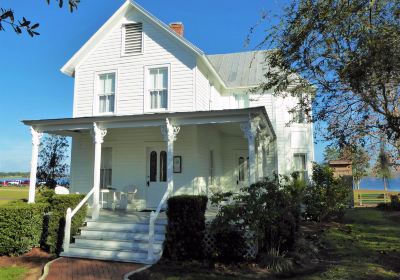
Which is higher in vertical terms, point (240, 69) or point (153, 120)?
point (240, 69)

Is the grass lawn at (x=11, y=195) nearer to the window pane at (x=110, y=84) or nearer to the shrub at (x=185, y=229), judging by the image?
the window pane at (x=110, y=84)

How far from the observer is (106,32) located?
16281mm

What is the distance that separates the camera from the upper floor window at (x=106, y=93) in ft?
52.0

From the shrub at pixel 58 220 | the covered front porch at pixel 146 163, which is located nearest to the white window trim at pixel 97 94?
the covered front porch at pixel 146 163

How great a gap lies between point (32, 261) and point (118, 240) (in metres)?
2.40

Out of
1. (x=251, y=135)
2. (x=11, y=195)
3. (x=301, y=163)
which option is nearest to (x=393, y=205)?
(x=301, y=163)

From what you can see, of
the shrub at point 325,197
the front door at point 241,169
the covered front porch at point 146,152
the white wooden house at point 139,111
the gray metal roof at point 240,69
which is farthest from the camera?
the gray metal roof at point 240,69

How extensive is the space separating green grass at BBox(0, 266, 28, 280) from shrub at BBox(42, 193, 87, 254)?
149cm

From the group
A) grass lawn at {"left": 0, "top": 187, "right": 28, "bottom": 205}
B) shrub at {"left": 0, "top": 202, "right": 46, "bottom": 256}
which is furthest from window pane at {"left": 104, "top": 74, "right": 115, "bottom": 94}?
grass lawn at {"left": 0, "top": 187, "right": 28, "bottom": 205}

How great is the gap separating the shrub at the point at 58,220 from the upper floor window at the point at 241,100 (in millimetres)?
10828

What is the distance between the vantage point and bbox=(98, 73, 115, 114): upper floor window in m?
15.9

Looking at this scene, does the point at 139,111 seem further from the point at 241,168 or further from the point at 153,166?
the point at 241,168

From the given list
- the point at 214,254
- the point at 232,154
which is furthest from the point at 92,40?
the point at 214,254

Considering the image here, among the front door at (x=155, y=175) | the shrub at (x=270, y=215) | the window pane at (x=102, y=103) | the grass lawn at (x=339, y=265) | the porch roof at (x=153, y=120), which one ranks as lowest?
the grass lawn at (x=339, y=265)
